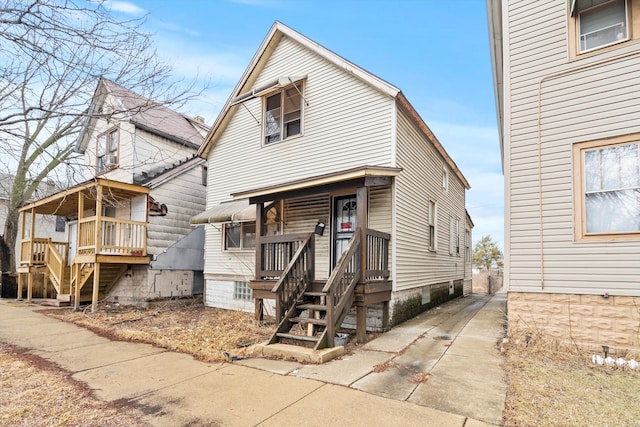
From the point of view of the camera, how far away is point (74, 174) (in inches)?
233

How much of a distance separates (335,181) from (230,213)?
3791mm

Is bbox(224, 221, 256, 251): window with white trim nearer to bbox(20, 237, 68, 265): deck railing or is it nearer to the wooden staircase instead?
the wooden staircase

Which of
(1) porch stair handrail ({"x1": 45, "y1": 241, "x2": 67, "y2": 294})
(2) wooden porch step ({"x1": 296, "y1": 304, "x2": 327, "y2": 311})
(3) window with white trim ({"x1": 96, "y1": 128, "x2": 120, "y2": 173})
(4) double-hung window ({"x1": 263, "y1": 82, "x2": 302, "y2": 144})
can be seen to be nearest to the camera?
(2) wooden porch step ({"x1": 296, "y1": 304, "x2": 327, "y2": 311})

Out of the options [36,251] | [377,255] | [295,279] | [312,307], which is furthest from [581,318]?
[36,251]

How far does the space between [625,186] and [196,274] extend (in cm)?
1264

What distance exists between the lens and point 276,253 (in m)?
8.40

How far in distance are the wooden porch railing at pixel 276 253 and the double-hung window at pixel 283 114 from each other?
130 inches

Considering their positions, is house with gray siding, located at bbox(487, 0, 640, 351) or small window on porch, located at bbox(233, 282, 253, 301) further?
small window on porch, located at bbox(233, 282, 253, 301)

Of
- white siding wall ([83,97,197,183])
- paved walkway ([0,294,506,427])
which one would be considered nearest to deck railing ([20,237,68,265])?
white siding wall ([83,97,197,183])

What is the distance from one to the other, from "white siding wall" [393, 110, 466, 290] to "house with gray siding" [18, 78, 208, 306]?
24.0ft

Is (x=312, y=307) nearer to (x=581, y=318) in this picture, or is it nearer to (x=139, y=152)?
(x=581, y=318)

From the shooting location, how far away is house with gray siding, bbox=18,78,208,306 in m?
11.6

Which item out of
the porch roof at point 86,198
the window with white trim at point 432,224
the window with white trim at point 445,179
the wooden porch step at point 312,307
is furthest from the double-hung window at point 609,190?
the porch roof at point 86,198

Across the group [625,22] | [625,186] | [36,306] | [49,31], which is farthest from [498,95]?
[36,306]
